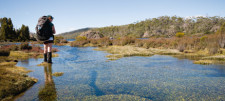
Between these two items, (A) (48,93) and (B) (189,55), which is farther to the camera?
(B) (189,55)

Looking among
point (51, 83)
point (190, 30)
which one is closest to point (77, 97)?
point (51, 83)

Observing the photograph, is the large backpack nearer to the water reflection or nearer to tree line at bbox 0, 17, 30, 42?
the water reflection

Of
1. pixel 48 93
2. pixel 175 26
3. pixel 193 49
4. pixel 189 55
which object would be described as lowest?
pixel 48 93

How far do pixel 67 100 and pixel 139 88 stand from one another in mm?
1894

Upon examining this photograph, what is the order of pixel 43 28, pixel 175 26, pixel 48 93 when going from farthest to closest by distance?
pixel 175 26 < pixel 43 28 < pixel 48 93

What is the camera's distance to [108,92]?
11.5ft

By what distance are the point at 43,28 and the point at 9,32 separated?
68.7m

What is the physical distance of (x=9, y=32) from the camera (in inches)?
2382

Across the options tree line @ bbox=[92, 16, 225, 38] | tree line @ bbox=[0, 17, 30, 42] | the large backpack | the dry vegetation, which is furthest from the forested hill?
the large backpack

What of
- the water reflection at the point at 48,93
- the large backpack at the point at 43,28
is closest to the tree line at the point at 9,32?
the large backpack at the point at 43,28

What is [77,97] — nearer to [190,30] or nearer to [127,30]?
[190,30]

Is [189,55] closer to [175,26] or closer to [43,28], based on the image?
[43,28]

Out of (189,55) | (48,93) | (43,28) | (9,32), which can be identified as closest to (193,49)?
(189,55)

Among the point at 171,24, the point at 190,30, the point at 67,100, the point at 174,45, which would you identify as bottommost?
the point at 67,100
